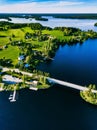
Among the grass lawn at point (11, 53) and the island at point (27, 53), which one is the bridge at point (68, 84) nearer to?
the island at point (27, 53)

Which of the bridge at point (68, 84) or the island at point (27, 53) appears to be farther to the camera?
the island at point (27, 53)

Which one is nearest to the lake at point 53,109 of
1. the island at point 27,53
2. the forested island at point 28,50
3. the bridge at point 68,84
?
the bridge at point 68,84

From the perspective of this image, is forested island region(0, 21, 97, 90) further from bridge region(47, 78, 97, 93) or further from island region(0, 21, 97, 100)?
bridge region(47, 78, 97, 93)

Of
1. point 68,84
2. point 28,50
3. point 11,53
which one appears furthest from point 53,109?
point 11,53

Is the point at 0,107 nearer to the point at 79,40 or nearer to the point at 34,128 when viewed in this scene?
the point at 34,128

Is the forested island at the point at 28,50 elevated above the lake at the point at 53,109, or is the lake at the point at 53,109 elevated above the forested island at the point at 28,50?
the forested island at the point at 28,50

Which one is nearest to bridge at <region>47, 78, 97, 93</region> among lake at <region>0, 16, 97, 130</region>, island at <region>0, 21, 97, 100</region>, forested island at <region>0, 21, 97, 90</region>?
lake at <region>0, 16, 97, 130</region>

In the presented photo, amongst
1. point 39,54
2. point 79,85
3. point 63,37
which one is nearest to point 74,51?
point 39,54

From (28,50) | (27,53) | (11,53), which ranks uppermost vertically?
(28,50)

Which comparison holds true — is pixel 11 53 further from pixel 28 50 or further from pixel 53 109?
pixel 53 109
